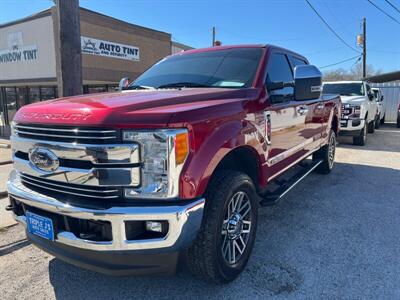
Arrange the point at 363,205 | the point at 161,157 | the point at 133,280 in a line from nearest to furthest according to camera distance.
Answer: the point at 161,157
the point at 133,280
the point at 363,205

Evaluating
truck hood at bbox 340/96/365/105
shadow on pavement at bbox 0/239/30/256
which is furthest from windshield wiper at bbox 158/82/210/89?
truck hood at bbox 340/96/365/105

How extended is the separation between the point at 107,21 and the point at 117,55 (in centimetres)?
152

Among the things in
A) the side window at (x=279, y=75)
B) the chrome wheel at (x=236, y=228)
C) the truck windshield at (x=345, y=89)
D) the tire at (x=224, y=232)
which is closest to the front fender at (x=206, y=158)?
the tire at (x=224, y=232)

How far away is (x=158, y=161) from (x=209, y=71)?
170 cm

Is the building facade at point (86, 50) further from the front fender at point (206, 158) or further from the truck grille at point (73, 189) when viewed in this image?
the front fender at point (206, 158)

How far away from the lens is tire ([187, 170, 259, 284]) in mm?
2373

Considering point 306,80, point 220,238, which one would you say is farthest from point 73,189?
point 306,80

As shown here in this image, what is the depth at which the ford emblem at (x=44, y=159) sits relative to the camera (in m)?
2.22

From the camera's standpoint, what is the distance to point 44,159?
227 centimetres

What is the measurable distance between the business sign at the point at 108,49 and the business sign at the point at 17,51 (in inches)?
91.3

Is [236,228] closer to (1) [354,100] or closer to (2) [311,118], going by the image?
(2) [311,118]

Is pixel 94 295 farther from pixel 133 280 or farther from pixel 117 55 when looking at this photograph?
pixel 117 55

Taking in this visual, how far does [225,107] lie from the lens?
8.50ft

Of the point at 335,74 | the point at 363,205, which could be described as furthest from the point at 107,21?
the point at 335,74
